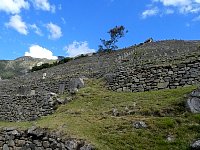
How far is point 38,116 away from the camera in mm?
17719

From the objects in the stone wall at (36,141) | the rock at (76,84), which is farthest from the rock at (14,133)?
the rock at (76,84)

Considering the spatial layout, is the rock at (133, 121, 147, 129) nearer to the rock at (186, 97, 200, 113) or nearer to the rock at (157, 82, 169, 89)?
the rock at (186, 97, 200, 113)

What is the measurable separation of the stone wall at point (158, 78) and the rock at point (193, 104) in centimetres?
430

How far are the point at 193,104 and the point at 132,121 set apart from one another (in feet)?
6.50

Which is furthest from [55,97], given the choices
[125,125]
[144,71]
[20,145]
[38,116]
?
[125,125]

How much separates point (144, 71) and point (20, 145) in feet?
24.3

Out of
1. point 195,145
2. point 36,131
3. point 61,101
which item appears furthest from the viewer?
point 61,101

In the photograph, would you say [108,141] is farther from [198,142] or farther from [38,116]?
[38,116]

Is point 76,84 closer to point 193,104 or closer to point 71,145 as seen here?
point 71,145

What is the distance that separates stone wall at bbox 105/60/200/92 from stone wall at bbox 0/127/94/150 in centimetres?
612

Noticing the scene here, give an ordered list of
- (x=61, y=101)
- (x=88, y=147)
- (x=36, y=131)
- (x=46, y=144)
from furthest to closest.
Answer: (x=61, y=101) → (x=36, y=131) → (x=46, y=144) → (x=88, y=147)

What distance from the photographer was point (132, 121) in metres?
11.6

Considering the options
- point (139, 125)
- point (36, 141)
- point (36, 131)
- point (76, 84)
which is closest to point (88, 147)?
point (139, 125)

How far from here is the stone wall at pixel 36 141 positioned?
11.2 metres
